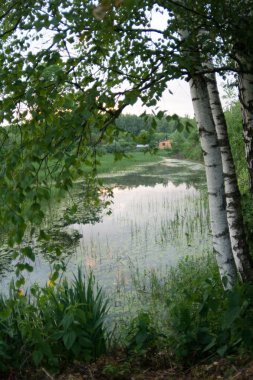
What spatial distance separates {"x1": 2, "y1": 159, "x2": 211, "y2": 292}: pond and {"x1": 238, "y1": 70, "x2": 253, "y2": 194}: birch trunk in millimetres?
3626

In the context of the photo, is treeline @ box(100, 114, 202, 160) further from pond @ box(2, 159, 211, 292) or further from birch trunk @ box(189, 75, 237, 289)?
pond @ box(2, 159, 211, 292)

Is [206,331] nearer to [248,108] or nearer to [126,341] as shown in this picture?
[126,341]

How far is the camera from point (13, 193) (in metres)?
2.34

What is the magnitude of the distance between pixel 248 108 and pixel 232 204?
1788 millimetres

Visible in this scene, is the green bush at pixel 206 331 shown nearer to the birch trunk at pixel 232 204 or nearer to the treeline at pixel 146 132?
the birch trunk at pixel 232 204

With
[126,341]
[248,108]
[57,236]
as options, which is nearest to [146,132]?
[248,108]

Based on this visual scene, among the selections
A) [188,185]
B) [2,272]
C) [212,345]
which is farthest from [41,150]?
[188,185]

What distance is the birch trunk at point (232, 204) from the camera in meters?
5.63

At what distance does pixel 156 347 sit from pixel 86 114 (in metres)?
2.82

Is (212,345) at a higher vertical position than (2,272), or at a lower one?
higher

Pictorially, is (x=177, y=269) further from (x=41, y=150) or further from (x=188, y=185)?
(x=188, y=185)

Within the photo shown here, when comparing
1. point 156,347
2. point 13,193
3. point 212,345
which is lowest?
point 156,347

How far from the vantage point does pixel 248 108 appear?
4195mm

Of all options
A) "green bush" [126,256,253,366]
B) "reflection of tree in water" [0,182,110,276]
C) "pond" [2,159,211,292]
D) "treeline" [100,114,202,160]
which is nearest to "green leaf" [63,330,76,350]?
"green bush" [126,256,253,366]
